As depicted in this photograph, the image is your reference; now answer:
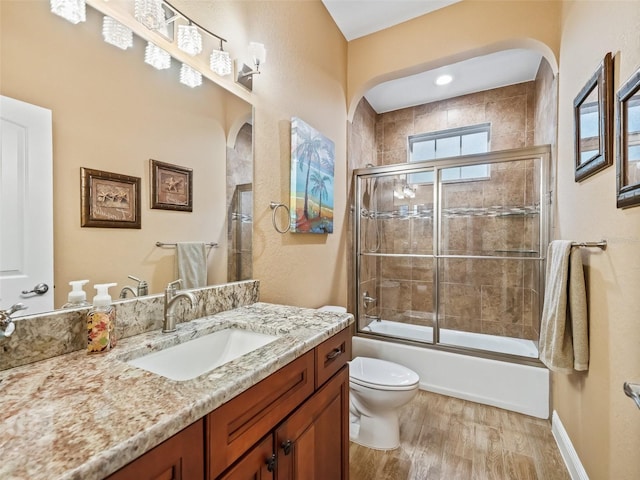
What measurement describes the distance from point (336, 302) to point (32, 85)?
221 cm

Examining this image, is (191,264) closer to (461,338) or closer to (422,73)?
(461,338)

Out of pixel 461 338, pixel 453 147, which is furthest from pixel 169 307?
pixel 453 147

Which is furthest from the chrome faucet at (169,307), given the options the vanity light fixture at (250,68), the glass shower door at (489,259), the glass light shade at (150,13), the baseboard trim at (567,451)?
the glass shower door at (489,259)

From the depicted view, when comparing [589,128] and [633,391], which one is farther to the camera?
[589,128]

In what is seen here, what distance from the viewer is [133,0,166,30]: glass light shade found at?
1.06 m

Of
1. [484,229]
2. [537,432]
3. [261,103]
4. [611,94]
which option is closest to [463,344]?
[537,432]

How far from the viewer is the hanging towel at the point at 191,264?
1.24 m

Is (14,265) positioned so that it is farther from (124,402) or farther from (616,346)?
(616,346)

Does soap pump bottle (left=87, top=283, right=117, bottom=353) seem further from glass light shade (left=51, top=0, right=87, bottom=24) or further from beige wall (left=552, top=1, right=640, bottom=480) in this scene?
beige wall (left=552, top=1, right=640, bottom=480)

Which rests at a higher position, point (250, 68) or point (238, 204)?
point (250, 68)

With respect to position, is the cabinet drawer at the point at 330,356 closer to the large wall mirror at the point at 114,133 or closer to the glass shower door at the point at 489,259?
the large wall mirror at the point at 114,133

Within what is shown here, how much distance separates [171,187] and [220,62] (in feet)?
2.21

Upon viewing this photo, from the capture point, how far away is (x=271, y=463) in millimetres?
804

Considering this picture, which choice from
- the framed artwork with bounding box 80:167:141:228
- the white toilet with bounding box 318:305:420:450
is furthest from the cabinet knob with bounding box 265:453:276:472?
the white toilet with bounding box 318:305:420:450
